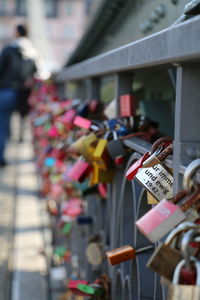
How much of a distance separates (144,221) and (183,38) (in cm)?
32

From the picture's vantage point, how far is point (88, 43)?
22.1ft

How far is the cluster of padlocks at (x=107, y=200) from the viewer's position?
116 cm

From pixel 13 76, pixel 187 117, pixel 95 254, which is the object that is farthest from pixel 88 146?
pixel 13 76

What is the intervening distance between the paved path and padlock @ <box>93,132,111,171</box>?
1.86 m

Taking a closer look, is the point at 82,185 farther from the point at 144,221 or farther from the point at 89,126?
the point at 144,221

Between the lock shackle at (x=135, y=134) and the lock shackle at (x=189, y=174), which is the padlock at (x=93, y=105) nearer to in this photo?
the lock shackle at (x=135, y=134)

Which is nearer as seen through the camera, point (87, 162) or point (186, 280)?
point (186, 280)

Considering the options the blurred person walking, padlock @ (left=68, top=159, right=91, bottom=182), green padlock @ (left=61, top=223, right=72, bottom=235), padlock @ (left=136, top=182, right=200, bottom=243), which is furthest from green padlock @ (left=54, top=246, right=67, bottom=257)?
the blurred person walking

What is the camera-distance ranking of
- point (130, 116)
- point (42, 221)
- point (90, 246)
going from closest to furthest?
point (130, 116) < point (90, 246) < point (42, 221)

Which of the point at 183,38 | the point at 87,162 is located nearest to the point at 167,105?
the point at 87,162

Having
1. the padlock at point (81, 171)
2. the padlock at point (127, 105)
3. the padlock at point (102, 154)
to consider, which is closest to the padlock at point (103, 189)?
the padlock at point (81, 171)

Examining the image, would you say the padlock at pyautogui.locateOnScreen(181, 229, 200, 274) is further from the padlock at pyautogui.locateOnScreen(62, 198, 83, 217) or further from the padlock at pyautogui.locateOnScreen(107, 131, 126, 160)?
the padlock at pyautogui.locateOnScreen(62, 198, 83, 217)

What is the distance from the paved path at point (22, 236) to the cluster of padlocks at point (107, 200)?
0.72 ft

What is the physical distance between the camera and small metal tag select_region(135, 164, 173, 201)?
1529mm
